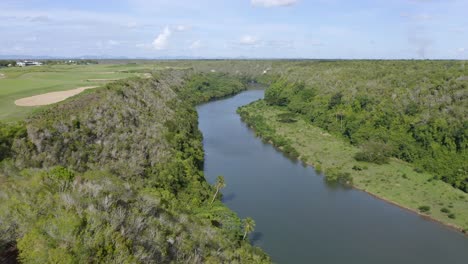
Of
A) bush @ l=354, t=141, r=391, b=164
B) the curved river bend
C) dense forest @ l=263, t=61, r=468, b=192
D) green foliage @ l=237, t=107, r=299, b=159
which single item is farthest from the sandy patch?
dense forest @ l=263, t=61, r=468, b=192

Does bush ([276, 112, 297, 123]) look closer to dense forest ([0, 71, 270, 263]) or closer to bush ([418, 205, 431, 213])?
dense forest ([0, 71, 270, 263])

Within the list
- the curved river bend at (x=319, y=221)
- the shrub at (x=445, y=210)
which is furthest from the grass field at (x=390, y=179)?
the curved river bend at (x=319, y=221)

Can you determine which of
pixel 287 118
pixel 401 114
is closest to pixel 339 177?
pixel 401 114

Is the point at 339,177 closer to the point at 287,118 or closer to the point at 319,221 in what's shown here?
the point at 319,221

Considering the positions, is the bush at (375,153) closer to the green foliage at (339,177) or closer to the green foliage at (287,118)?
the green foliage at (339,177)

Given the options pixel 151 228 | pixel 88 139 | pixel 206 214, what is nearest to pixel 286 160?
pixel 206 214

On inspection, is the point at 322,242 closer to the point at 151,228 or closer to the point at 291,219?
the point at 291,219
